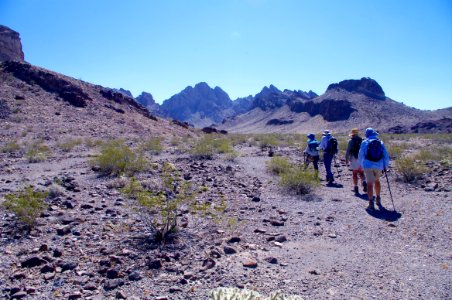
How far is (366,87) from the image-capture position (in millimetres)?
107375

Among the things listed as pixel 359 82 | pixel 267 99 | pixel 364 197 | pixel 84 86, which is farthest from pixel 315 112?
pixel 364 197

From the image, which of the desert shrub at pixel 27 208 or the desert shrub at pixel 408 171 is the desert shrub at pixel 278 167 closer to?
the desert shrub at pixel 408 171

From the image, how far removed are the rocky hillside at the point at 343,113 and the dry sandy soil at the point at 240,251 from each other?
75859mm

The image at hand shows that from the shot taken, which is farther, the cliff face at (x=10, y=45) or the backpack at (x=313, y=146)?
the cliff face at (x=10, y=45)

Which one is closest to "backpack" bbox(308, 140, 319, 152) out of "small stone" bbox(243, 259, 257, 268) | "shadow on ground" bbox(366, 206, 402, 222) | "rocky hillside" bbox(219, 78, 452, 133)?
"shadow on ground" bbox(366, 206, 402, 222)

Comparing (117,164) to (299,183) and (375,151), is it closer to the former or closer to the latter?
(299,183)

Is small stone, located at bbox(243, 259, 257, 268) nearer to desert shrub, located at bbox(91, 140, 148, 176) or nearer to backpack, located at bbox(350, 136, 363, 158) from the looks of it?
backpack, located at bbox(350, 136, 363, 158)

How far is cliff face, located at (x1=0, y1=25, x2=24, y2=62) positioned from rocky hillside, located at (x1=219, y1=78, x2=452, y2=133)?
6864 centimetres

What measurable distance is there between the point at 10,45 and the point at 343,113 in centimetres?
7612

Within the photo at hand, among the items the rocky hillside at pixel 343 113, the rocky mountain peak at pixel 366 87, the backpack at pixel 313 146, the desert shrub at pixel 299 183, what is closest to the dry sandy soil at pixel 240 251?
the desert shrub at pixel 299 183

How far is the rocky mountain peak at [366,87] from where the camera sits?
105m

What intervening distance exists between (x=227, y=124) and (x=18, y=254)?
13324 cm

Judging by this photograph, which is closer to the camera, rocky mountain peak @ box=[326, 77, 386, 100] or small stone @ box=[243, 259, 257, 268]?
small stone @ box=[243, 259, 257, 268]

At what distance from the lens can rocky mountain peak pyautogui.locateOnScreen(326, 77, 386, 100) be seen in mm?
104819
